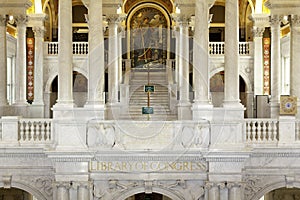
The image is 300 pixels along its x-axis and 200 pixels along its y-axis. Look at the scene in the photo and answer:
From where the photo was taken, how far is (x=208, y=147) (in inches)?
547

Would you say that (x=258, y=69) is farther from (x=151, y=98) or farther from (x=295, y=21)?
(x=295, y=21)

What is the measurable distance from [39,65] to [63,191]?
44.2 ft

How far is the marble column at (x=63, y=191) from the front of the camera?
545 inches

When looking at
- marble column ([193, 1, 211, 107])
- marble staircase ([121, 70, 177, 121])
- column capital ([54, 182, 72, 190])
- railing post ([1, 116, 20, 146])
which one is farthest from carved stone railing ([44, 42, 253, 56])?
column capital ([54, 182, 72, 190])

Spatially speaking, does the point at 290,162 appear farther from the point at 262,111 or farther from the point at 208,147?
the point at 262,111

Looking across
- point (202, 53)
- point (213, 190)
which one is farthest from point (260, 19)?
point (213, 190)

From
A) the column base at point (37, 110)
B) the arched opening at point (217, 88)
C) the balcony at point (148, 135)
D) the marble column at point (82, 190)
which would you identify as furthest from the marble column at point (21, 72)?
the arched opening at point (217, 88)

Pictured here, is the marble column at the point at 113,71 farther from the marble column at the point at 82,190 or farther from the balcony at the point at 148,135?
the marble column at the point at 82,190

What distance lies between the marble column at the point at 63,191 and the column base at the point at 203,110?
3.93 meters

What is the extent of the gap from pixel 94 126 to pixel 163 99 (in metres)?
11.1

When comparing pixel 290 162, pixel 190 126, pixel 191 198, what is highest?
pixel 190 126

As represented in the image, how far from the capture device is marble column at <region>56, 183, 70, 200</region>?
13.8 meters

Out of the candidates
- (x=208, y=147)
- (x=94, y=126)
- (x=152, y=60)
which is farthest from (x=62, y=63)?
(x=152, y=60)

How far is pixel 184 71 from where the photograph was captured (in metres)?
21.3
